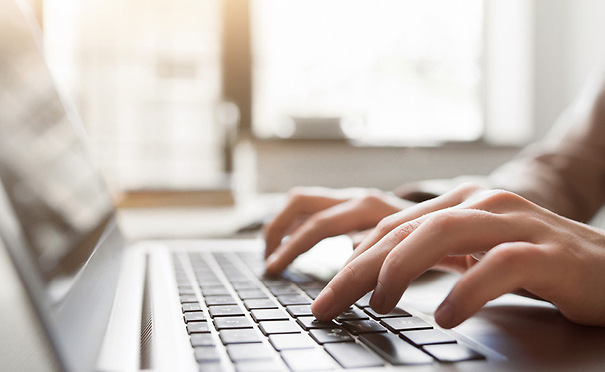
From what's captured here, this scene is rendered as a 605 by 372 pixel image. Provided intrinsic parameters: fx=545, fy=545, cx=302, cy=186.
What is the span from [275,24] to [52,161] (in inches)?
85.3

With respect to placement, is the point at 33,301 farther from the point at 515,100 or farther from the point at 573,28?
the point at 573,28

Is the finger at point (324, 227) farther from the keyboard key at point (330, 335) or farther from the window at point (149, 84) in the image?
the window at point (149, 84)

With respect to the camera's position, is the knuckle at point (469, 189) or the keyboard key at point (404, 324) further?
the knuckle at point (469, 189)

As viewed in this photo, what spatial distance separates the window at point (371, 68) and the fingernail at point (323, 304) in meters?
2.11

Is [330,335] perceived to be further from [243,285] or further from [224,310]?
[243,285]

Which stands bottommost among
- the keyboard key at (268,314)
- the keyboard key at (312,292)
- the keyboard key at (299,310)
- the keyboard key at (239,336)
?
the keyboard key at (312,292)

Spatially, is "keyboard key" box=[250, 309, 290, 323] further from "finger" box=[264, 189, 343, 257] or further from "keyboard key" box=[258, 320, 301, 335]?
"finger" box=[264, 189, 343, 257]

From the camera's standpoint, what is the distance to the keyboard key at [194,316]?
36 centimetres

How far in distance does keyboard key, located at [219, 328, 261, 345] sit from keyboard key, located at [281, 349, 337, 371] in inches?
1.2

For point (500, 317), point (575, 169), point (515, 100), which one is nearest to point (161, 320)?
point (500, 317)

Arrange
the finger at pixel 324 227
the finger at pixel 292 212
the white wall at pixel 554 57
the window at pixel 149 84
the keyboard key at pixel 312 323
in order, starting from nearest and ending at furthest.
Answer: the keyboard key at pixel 312 323, the finger at pixel 324 227, the finger at pixel 292 212, the window at pixel 149 84, the white wall at pixel 554 57

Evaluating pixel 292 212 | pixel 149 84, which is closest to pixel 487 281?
pixel 292 212

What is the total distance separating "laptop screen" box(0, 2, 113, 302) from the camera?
26 centimetres

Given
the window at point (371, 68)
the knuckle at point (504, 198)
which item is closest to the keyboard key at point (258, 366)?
the knuckle at point (504, 198)
